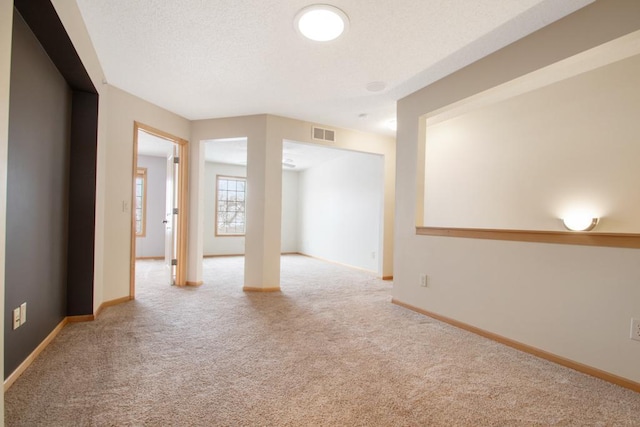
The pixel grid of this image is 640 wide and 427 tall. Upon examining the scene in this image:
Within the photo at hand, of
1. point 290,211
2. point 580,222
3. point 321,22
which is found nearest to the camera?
point 321,22

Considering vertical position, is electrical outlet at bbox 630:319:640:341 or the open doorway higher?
the open doorway

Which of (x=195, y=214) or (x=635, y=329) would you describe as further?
(x=195, y=214)

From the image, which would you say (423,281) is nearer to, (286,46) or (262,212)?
(262,212)

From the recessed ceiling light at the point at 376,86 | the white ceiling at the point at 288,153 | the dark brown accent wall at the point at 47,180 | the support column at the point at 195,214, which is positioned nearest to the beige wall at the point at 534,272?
the recessed ceiling light at the point at 376,86

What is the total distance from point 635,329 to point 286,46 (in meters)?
→ 2.98

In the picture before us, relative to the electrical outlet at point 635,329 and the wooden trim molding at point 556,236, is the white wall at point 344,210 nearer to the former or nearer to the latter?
the wooden trim molding at point 556,236

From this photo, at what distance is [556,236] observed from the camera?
6.96 feet

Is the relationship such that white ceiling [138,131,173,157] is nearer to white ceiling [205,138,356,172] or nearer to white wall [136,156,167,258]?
white wall [136,156,167,258]

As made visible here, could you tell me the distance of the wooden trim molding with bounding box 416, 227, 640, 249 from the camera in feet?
5.93

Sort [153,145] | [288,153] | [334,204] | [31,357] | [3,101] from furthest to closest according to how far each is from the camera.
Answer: [334,204], [288,153], [153,145], [31,357], [3,101]

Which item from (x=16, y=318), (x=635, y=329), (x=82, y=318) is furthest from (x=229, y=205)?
(x=635, y=329)

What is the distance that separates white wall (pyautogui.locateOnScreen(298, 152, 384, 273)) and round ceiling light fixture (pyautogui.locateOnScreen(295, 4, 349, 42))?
3.10 meters

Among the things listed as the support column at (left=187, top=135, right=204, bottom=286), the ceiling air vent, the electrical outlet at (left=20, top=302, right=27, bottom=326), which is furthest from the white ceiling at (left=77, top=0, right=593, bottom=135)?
the electrical outlet at (left=20, top=302, right=27, bottom=326)

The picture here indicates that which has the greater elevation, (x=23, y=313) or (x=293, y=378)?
(x=23, y=313)
